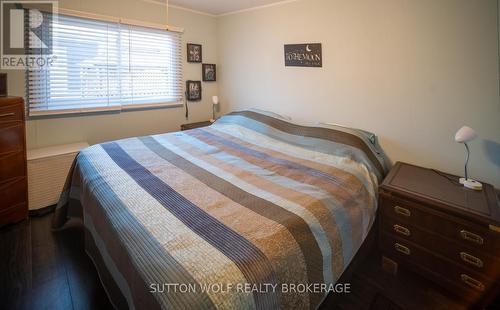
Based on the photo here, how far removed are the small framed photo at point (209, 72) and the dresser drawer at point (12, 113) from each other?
219 cm

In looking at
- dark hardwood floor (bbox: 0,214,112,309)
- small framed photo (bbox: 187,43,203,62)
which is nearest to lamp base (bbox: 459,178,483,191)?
dark hardwood floor (bbox: 0,214,112,309)

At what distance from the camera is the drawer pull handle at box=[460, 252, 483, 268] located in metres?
1.41

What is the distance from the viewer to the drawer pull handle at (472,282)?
143 centimetres

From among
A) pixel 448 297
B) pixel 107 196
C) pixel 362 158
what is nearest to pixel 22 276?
pixel 107 196

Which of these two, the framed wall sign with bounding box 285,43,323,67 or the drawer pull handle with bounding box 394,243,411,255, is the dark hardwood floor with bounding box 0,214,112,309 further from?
the framed wall sign with bounding box 285,43,323,67

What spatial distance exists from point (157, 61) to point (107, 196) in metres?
2.42

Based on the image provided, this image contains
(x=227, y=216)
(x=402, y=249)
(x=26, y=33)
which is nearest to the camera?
(x=227, y=216)

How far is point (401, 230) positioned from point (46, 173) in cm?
312

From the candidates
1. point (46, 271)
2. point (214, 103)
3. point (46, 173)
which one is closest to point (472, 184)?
point (46, 271)

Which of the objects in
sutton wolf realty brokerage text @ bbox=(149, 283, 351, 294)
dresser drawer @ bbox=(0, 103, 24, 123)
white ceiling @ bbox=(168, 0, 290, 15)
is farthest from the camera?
white ceiling @ bbox=(168, 0, 290, 15)

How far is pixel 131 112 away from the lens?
3125 mm

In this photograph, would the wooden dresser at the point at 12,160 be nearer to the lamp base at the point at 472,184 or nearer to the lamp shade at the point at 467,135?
the lamp shade at the point at 467,135

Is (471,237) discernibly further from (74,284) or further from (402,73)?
(74,284)

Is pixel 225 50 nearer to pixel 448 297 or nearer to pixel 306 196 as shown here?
pixel 306 196
